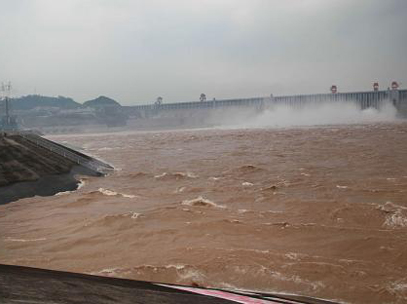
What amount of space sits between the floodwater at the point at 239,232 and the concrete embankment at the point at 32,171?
1.16 m

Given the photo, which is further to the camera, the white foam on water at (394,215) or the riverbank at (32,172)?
the riverbank at (32,172)

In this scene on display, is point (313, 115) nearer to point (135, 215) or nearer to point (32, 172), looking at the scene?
point (32, 172)

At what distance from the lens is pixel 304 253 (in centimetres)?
919

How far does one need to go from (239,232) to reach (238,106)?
13162 cm

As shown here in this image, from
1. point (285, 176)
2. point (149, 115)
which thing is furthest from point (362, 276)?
point (149, 115)

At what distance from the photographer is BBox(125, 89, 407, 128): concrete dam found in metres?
113

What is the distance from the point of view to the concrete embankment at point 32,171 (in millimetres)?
18992

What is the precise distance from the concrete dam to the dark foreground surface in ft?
367

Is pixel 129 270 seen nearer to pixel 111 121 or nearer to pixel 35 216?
pixel 35 216

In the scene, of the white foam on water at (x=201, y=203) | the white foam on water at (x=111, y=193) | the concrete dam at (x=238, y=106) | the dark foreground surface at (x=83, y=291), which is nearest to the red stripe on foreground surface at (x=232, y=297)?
the dark foreground surface at (x=83, y=291)

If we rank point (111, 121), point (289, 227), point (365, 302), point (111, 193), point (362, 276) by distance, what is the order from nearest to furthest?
point (365, 302) < point (362, 276) < point (289, 227) < point (111, 193) < point (111, 121)

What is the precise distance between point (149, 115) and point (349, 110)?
7296 centimetres

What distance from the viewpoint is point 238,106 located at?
5556 inches

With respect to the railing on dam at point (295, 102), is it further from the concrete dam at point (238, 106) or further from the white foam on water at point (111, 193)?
the white foam on water at point (111, 193)
